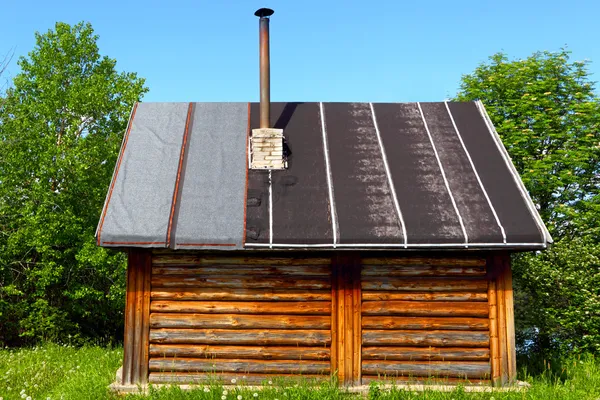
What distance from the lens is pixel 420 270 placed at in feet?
25.9

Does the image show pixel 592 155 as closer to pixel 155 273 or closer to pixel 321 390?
pixel 321 390

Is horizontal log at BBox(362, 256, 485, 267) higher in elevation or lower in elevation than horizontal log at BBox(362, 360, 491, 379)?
higher

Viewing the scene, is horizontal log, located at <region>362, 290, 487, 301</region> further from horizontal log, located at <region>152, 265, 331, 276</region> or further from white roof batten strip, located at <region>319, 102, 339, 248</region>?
white roof batten strip, located at <region>319, 102, 339, 248</region>

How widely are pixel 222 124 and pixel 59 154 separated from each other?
333 inches

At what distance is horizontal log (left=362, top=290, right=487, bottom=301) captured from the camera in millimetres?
7816

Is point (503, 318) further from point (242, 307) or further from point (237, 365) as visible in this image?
point (237, 365)

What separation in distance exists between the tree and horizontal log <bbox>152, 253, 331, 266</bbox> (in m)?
7.31

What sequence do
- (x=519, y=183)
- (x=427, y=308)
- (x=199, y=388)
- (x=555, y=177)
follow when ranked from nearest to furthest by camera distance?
(x=199, y=388), (x=427, y=308), (x=519, y=183), (x=555, y=177)

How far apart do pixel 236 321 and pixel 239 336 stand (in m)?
0.25

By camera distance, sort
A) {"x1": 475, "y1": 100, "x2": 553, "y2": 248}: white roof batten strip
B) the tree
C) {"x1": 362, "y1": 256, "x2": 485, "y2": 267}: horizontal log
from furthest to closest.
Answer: the tree
{"x1": 362, "y1": 256, "x2": 485, "y2": 267}: horizontal log
{"x1": 475, "y1": 100, "x2": 553, "y2": 248}: white roof batten strip

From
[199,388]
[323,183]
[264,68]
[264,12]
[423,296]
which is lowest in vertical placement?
[199,388]

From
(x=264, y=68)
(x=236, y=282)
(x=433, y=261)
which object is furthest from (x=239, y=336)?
(x=264, y=68)

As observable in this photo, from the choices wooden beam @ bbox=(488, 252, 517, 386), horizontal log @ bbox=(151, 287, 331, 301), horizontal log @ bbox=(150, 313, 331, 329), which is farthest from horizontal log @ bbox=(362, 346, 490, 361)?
horizontal log @ bbox=(151, 287, 331, 301)

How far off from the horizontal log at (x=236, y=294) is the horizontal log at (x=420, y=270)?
860mm
